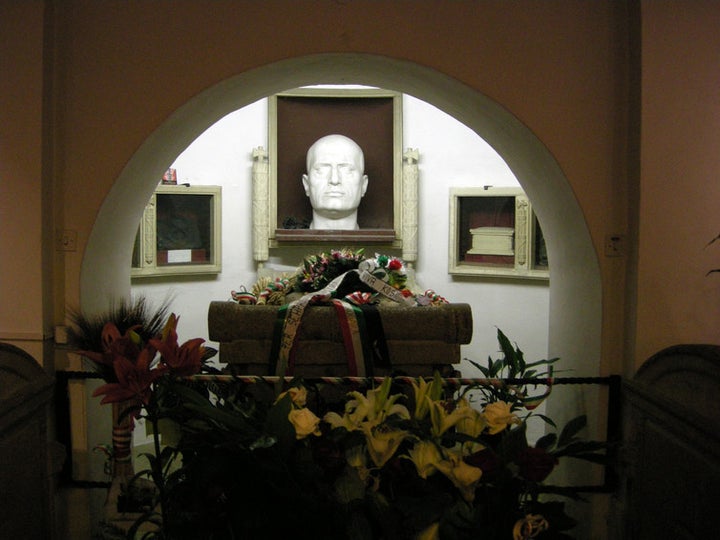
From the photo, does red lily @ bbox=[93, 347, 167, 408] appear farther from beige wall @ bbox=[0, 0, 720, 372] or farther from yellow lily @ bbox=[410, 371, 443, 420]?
beige wall @ bbox=[0, 0, 720, 372]

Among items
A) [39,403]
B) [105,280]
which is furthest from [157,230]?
[39,403]

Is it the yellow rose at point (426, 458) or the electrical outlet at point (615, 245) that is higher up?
the electrical outlet at point (615, 245)

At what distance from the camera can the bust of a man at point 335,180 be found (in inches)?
198

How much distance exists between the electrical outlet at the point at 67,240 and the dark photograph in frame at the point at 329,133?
9.14 ft

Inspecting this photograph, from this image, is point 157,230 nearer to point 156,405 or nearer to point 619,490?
point 156,405

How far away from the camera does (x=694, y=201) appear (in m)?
2.23

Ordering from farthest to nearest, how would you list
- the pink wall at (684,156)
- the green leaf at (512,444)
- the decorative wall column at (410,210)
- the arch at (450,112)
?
the decorative wall column at (410,210) → the arch at (450,112) → the pink wall at (684,156) → the green leaf at (512,444)

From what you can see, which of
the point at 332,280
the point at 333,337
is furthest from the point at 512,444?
the point at 332,280

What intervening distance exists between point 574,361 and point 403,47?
58.2 inches

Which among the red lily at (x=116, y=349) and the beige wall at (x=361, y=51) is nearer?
the red lily at (x=116, y=349)

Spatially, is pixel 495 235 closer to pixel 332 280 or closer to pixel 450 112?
pixel 450 112

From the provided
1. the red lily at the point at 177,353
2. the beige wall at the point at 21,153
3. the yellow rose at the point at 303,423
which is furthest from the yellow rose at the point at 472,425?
the beige wall at the point at 21,153

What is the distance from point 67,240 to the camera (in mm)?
2443

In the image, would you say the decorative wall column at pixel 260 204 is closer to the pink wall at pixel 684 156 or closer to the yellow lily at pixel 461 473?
the pink wall at pixel 684 156
